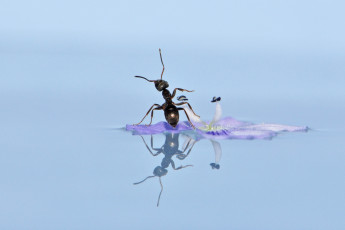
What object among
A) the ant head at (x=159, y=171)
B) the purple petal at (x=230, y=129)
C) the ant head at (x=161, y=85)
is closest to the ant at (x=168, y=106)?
the ant head at (x=161, y=85)

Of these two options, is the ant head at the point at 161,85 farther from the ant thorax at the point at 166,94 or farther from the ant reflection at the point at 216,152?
the ant reflection at the point at 216,152


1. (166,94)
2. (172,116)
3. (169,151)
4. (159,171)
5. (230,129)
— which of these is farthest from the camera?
(166,94)

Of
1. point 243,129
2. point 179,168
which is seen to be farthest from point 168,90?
point 179,168

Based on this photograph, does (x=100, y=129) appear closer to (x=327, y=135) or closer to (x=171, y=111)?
(x=171, y=111)

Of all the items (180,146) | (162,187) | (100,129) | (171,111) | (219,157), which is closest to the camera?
(162,187)

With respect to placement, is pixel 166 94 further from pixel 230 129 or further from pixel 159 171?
pixel 159 171

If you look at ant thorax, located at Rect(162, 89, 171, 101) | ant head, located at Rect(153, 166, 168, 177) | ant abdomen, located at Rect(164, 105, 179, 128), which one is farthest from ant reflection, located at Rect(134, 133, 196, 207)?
ant thorax, located at Rect(162, 89, 171, 101)

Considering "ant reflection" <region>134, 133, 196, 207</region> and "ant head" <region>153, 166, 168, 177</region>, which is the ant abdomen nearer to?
"ant reflection" <region>134, 133, 196, 207</region>

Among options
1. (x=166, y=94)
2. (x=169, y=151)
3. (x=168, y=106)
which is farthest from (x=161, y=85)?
(x=169, y=151)
